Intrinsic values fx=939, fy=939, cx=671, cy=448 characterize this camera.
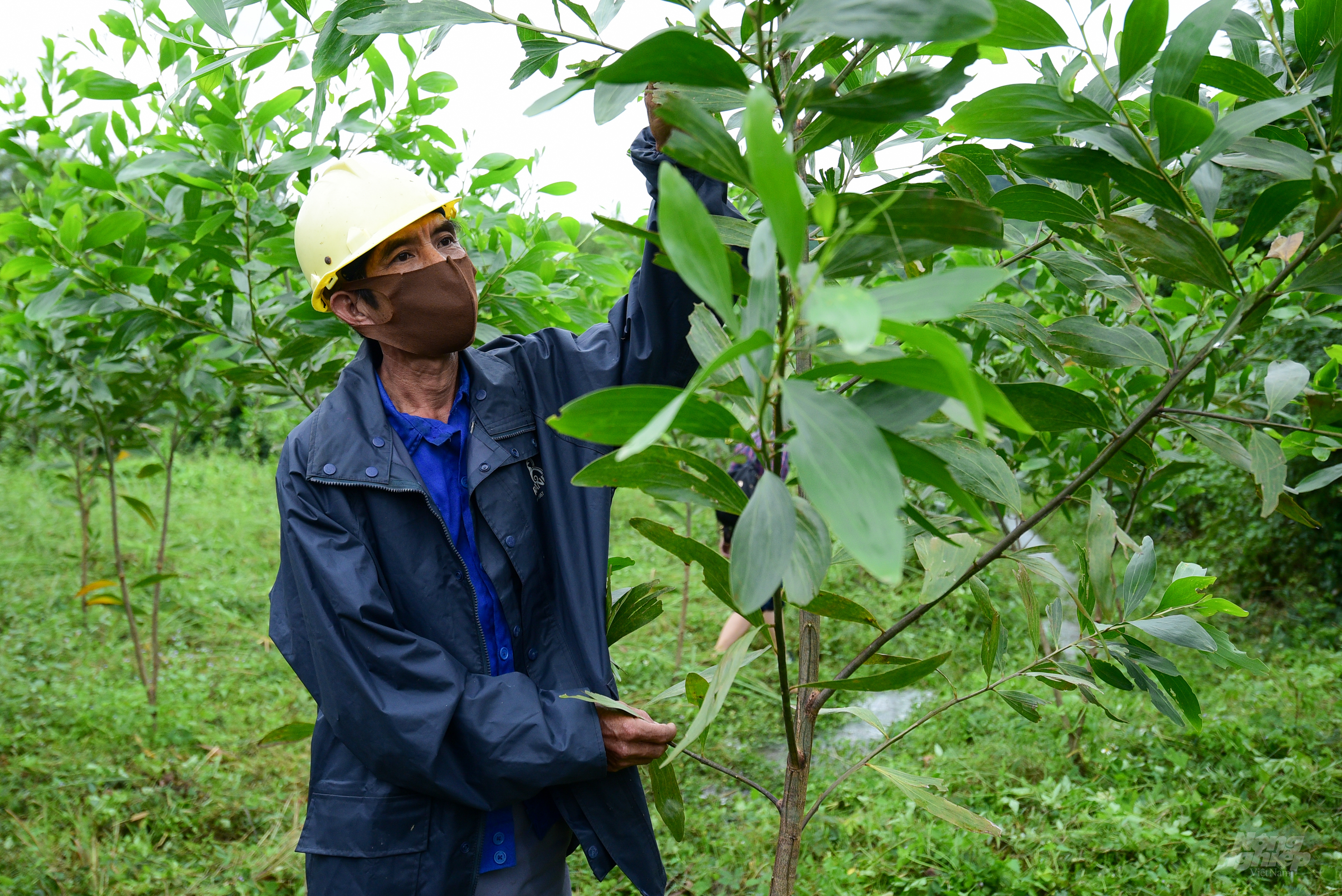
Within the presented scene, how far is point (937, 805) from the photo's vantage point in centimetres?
109

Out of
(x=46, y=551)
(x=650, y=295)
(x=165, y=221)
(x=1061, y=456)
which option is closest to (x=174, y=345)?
(x=165, y=221)

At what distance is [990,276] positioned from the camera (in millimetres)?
466

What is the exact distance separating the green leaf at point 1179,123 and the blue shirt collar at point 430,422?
1.16 meters

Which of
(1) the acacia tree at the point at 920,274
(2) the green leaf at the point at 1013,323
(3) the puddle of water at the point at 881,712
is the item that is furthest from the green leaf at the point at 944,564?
(3) the puddle of water at the point at 881,712

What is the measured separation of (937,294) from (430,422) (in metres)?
1.29

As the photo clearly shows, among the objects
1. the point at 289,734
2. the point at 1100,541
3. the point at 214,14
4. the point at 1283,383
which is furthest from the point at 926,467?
the point at 289,734

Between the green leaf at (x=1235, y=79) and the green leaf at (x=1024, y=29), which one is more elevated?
the green leaf at (x=1024, y=29)

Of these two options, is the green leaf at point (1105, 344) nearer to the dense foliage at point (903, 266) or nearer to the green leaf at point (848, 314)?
the dense foliage at point (903, 266)

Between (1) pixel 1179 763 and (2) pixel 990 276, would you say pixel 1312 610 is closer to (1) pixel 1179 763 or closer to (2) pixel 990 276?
(1) pixel 1179 763

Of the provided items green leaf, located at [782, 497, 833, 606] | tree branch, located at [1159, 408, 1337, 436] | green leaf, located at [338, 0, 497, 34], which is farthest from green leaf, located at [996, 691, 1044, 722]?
green leaf, located at [338, 0, 497, 34]

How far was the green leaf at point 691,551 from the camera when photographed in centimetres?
92

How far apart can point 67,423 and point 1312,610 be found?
593 cm

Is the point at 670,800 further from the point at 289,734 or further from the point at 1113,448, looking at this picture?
the point at 289,734

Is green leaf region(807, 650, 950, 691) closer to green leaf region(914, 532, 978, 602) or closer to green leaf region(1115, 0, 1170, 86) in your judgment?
green leaf region(914, 532, 978, 602)
